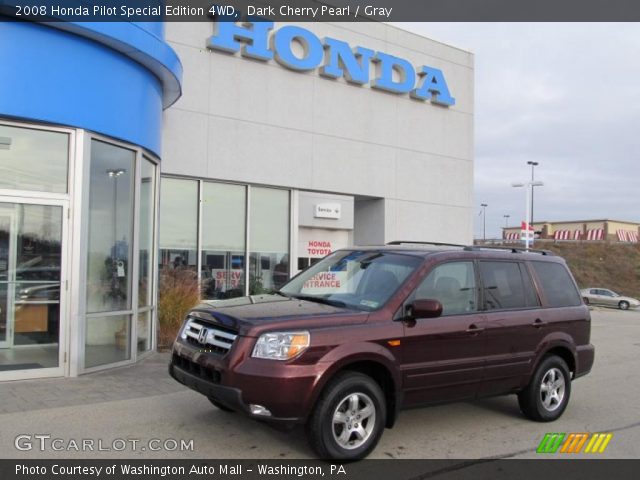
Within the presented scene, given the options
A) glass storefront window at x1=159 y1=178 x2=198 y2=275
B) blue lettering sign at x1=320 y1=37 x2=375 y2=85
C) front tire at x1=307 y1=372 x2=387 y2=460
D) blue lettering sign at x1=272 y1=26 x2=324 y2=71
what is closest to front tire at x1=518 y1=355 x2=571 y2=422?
front tire at x1=307 y1=372 x2=387 y2=460

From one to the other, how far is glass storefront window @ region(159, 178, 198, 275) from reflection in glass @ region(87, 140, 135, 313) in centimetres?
377

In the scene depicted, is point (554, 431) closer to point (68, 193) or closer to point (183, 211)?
point (68, 193)

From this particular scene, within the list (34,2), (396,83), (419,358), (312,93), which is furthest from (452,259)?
(396,83)

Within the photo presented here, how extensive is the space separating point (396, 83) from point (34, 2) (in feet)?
36.2

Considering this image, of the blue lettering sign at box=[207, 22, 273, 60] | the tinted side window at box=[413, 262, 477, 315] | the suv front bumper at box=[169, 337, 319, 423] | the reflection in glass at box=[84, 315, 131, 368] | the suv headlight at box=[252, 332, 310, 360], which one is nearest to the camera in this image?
the suv front bumper at box=[169, 337, 319, 423]

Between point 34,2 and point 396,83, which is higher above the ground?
point 396,83

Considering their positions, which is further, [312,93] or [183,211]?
[312,93]

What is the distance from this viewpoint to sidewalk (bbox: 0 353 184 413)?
675cm

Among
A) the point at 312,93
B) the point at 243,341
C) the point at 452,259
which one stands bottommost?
the point at 243,341

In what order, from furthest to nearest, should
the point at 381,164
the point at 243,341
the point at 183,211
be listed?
the point at 381,164
the point at 183,211
the point at 243,341

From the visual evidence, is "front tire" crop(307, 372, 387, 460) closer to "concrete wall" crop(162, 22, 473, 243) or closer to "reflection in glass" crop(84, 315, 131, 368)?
"reflection in glass" crop(84, 315, 131, 368)

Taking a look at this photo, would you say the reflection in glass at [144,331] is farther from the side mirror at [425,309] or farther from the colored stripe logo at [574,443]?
the colored stripe logo at [574,443]

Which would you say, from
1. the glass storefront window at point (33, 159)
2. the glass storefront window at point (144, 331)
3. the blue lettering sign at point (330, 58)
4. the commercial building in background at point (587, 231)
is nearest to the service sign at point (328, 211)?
the blue lettering sign at point (330, 58)

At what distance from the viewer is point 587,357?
23.9ft
